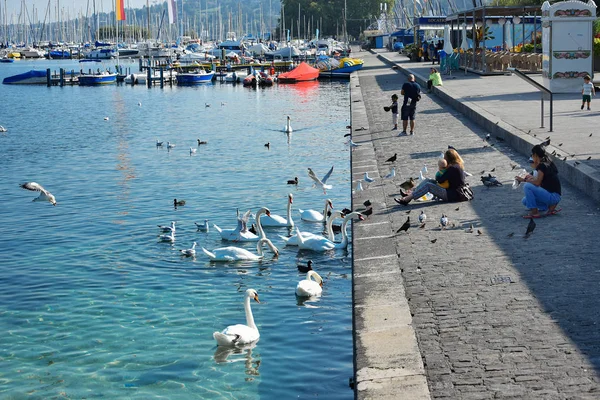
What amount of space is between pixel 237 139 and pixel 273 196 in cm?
1272

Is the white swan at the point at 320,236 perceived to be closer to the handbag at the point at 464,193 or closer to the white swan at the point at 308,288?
the handbag at the point at 464,193

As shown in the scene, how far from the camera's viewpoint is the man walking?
22.4 m

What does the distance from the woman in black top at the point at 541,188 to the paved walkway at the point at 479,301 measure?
242 mm

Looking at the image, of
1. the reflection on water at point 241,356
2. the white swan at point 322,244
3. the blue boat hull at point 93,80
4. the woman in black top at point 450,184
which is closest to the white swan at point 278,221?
the white swan at point 322,244

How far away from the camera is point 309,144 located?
98.1ft

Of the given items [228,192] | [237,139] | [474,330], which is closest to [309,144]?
[237,139]

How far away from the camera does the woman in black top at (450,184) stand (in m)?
13.8

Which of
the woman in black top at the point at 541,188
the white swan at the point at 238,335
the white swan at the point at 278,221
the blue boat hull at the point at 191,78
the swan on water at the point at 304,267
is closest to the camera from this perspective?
the white swan at the point at 238,335

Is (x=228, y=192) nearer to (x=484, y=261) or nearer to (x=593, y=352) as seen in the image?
(x=484, y=261)

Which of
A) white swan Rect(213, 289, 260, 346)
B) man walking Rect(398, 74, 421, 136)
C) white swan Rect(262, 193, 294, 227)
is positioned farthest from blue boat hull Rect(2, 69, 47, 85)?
white swan Rect(213, 289, 260, 346)

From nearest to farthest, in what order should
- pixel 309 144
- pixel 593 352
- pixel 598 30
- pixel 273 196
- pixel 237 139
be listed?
pixel 593 352
pixel 273 196
pixel 309 144
pixel 237 139
pixel 598 30

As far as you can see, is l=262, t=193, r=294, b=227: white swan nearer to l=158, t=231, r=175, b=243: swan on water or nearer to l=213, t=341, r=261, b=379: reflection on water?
l=158, t=231, r=175, b=243: swan on water

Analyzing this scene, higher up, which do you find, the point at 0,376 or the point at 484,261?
the point at 484,261

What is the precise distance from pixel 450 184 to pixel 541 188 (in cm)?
195
